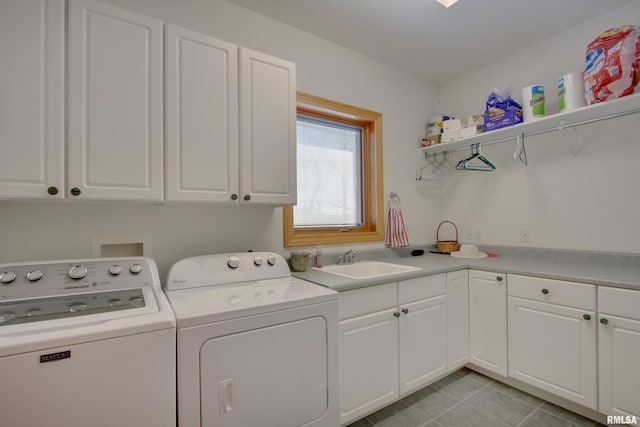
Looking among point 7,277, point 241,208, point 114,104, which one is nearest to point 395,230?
point 241,208

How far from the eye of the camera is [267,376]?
4.09 ft

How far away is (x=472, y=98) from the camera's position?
2900 millimetres

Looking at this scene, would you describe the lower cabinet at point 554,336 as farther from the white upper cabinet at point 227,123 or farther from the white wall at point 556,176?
the white upper cabinet at point 227,123

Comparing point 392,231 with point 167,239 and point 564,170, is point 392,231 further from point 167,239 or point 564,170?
point 167,239

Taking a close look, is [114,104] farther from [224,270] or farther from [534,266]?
[534,266]

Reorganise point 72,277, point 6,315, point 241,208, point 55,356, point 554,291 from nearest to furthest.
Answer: point 55,356 < point 6,315 < point 72,277 < point 554,291 < point 241,208

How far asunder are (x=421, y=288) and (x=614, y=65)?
1745mm

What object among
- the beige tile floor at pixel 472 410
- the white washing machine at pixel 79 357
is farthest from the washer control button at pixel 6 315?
the beige tile floor at pixel 472 410

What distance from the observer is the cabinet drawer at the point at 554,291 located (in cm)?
171

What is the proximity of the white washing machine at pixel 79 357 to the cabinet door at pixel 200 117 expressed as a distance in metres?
0.58

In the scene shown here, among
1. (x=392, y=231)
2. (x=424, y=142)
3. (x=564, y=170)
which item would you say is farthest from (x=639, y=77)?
(x=392, y=231)

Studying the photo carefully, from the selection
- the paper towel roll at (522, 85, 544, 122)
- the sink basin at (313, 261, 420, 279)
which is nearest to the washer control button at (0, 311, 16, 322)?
Result: the sink basin at (313, 261, 420, 279)

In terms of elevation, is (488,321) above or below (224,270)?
below

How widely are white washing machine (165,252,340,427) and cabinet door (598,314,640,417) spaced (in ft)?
4.87
